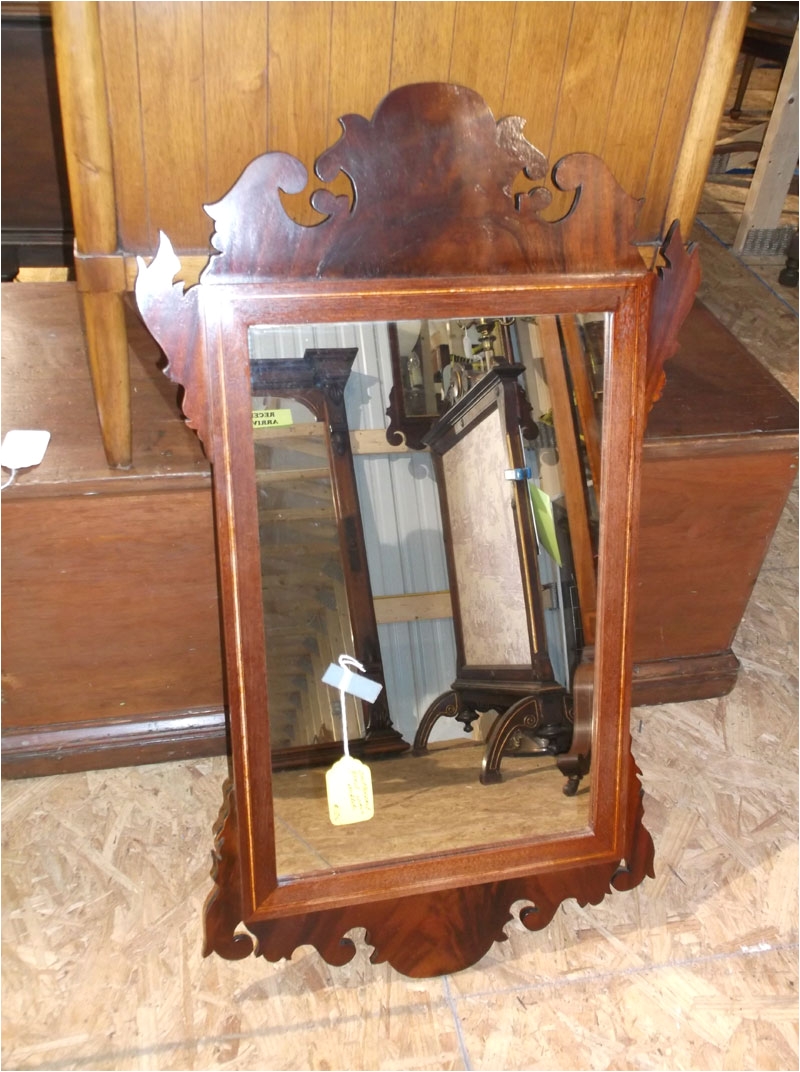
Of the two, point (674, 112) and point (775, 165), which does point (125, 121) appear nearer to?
point (674, 112)

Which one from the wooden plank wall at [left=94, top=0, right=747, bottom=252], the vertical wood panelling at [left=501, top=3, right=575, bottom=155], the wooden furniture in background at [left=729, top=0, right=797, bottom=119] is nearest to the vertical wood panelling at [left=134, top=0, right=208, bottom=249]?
the wooden plank wall at [left=94, top=0, right=747, bottom=252]

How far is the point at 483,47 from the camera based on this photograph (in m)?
1.24

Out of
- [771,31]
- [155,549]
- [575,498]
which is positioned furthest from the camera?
[771,31]

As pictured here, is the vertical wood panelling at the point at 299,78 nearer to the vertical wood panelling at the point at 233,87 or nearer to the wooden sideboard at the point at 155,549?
the vertical wood panelling at the point at 233,87

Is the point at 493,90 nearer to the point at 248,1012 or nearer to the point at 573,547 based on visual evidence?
the point at 573,547

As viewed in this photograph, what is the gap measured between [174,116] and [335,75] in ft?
0.69

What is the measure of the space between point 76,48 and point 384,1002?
1.34m

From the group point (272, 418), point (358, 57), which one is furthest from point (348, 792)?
point (358, 57)

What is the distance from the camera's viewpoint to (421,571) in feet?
4.62

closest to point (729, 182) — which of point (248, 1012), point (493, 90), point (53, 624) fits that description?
point (493, 90)

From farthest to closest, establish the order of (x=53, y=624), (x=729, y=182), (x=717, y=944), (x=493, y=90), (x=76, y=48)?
(x=729, y=182)
(x=53, y=624)
(x=717, y=944)
(x=493, y=90)
(x=76, y=48)

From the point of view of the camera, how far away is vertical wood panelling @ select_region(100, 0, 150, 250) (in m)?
1.15

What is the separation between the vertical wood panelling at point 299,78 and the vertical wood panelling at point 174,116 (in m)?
0.09

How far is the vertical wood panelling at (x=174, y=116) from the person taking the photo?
1.16 m
